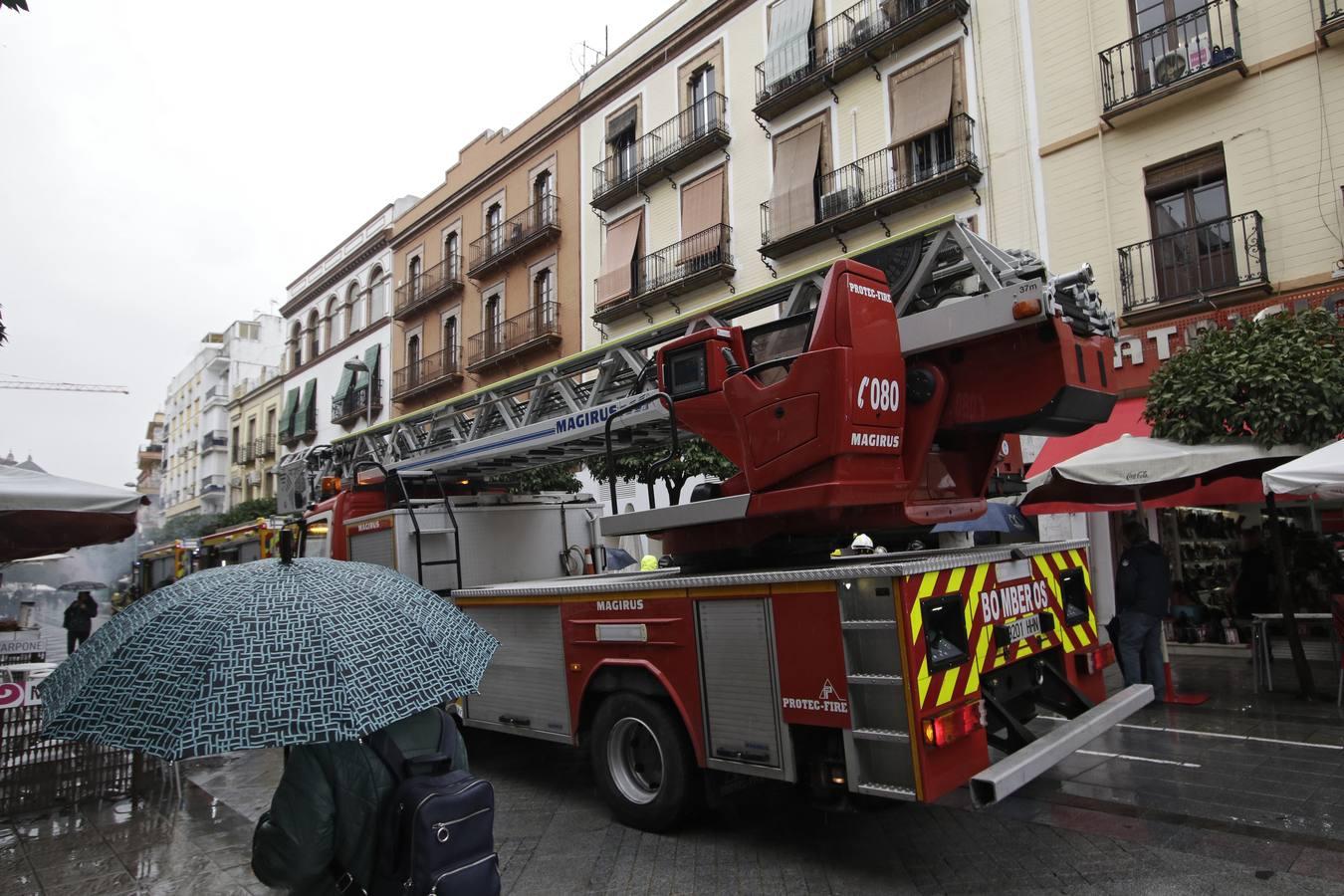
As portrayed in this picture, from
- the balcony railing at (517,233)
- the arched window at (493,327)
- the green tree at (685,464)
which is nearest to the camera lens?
the green tree at (685,464)

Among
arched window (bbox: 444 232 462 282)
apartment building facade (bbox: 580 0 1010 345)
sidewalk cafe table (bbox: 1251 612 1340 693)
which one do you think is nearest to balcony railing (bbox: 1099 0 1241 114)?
apartment building facade (bbox: 580 0 1010 345)

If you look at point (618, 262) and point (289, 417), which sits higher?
point (618, 262)

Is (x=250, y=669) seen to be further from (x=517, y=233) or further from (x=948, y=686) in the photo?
(x=517, y=233)

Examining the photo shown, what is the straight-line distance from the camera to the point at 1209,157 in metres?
12.7

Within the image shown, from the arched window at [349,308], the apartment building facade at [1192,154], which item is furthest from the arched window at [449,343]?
the apartment building facade at [1192,154]

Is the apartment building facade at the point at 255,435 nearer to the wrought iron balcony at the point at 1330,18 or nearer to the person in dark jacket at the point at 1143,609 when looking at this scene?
→ the person in dark jacket at the point at 1143,609

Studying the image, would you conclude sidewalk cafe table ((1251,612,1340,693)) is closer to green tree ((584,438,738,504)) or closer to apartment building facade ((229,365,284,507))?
green tree ((584,438,738,504))

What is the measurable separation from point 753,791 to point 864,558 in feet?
6.54

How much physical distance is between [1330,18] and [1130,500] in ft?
23.4

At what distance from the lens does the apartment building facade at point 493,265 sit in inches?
954

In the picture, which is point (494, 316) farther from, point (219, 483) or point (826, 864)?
point (219, 483)

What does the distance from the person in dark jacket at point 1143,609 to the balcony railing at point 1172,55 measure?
8.05m

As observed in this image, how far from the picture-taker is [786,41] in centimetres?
1831

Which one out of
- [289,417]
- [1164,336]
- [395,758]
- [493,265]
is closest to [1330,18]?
[1164,336]
